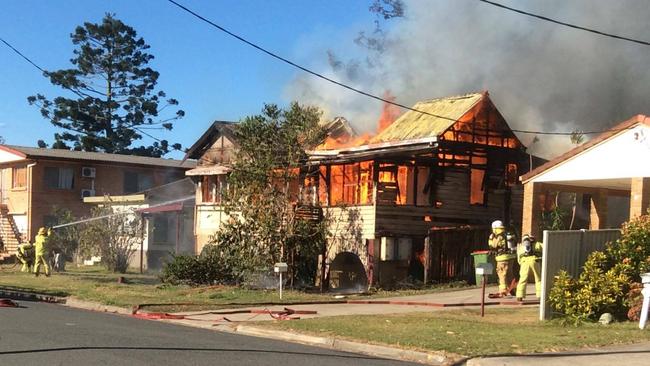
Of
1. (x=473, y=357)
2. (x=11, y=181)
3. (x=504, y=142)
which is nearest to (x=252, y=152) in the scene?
(x=504, y=142)

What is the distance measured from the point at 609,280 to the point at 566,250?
1010 millimetres

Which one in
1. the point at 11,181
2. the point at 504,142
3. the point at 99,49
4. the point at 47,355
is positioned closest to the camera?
the point at 47,355

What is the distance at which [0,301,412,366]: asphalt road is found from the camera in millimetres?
7727

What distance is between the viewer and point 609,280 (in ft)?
35.8

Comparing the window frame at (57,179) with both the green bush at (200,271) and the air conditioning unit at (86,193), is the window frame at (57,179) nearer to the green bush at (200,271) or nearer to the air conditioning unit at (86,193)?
the air conditioning unit at (86,193)

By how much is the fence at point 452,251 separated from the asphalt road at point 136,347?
8.93 meters

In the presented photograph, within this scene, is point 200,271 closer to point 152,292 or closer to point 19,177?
point 152,292

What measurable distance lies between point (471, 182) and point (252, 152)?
706cm

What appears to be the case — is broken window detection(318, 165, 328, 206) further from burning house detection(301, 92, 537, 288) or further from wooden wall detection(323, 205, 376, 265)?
wooden wall detection(323, 205, 376, 265)

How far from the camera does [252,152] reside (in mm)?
18453

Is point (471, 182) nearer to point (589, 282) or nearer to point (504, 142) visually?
point (504, 142)

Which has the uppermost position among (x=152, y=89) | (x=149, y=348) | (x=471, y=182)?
(x=152, y=89)

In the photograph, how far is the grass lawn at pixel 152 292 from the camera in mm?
15281

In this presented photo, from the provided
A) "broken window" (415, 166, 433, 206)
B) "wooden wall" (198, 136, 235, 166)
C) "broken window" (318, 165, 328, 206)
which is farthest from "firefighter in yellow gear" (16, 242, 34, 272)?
"broken window" (415, 166, 433, 206)
